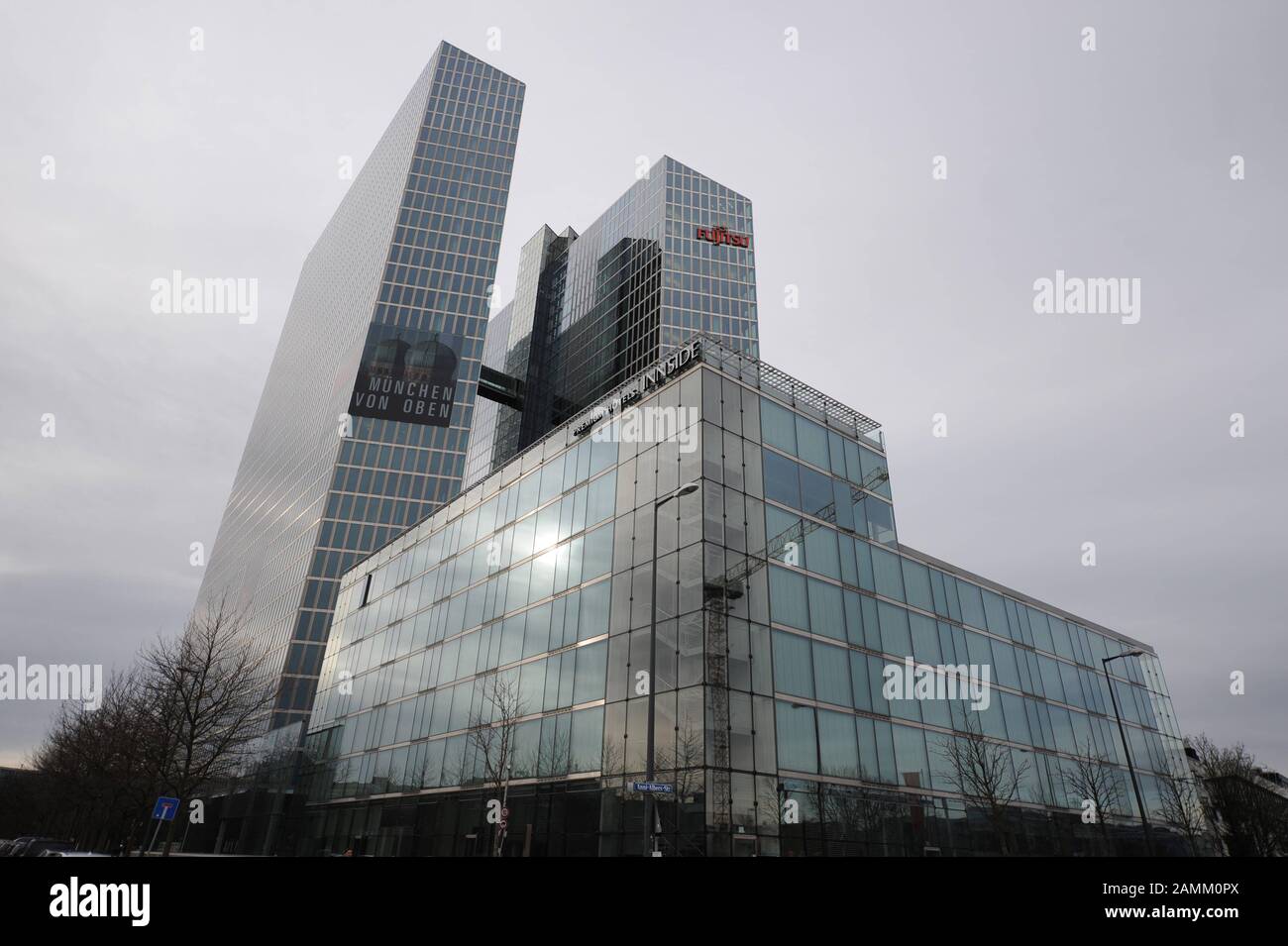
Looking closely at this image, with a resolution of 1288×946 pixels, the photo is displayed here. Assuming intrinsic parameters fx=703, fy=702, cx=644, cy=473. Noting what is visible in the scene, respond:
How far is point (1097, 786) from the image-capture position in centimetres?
4269

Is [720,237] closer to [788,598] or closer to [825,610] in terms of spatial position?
[825,610]

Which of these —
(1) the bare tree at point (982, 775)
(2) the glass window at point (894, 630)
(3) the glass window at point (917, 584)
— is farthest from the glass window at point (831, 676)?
(3) the glass window at point (917, 584)

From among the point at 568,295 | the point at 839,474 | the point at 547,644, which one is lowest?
the point at 547,644

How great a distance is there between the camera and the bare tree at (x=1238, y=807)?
51.6 metres

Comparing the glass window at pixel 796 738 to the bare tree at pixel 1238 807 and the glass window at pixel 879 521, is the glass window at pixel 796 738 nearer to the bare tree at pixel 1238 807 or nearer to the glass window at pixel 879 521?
the glass window at pixel 879 521

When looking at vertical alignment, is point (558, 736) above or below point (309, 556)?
below

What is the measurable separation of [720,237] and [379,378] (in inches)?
2316

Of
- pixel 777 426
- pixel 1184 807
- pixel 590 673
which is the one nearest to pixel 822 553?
pixel 777 426

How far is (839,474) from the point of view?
35375 millimetres

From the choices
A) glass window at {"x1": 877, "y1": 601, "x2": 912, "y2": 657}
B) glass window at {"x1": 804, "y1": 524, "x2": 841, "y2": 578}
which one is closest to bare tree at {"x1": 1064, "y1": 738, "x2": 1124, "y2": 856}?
glass window at {"x1": 877, "y1": 601, "x2": 912, "y2": 657}

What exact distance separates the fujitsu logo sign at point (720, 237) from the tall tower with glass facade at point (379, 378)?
121 feet
